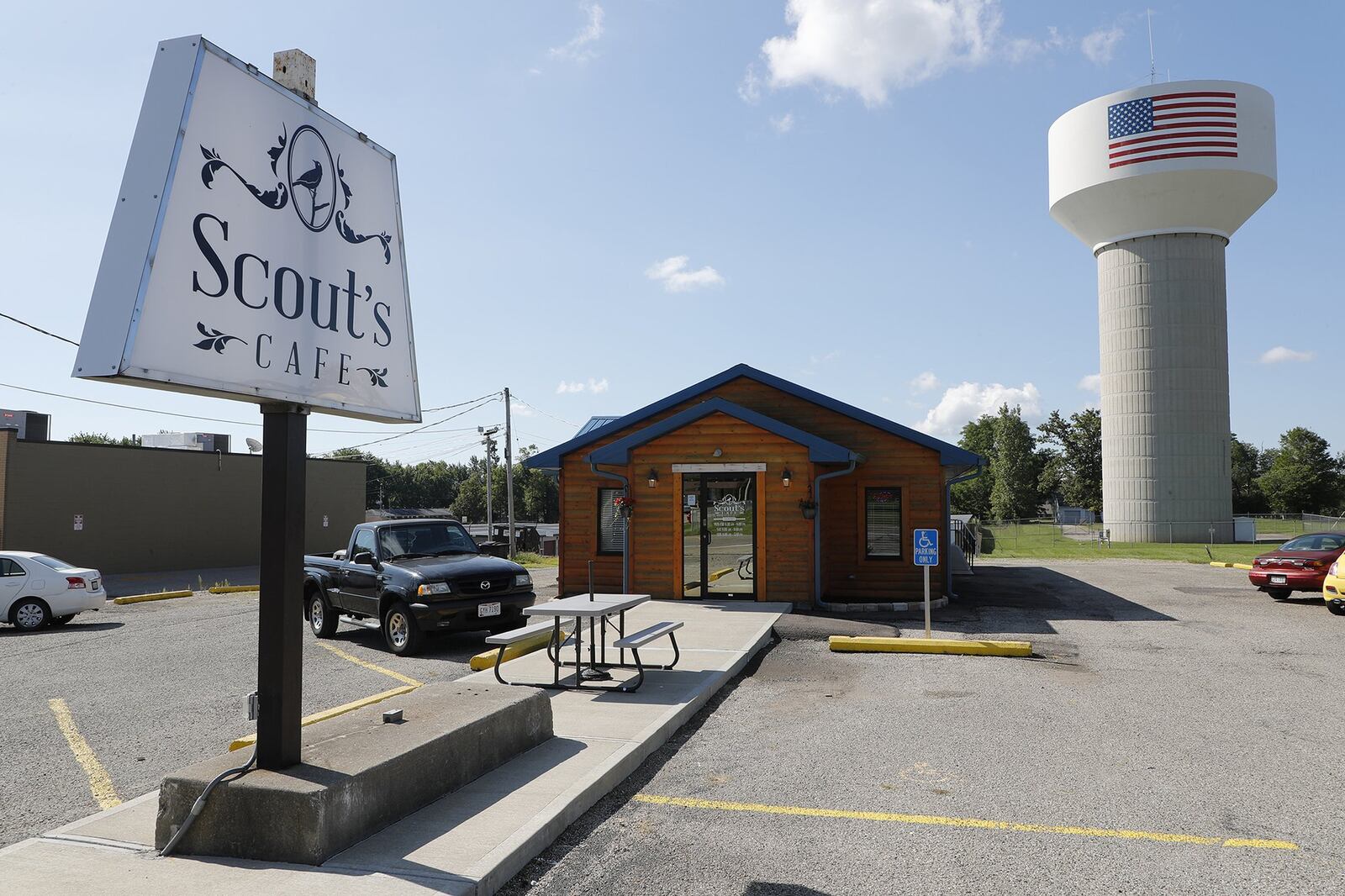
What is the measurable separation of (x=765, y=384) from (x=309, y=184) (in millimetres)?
14411

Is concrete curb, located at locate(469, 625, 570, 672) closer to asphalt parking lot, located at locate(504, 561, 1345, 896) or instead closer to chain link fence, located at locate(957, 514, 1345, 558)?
asphalt parking lot, located at locate(504, 561, 1345, 896)

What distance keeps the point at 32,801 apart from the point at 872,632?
382 inches

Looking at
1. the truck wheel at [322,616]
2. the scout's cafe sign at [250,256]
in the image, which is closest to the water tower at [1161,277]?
the truck wheel at [322,616]

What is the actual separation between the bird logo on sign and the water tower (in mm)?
47181

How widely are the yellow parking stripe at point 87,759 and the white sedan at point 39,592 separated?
26.6 feet

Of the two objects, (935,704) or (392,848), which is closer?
(392,848)

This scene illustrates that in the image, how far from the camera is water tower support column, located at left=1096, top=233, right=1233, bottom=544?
46.9 m

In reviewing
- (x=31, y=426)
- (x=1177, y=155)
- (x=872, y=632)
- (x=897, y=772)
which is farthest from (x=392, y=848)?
(x=1177, y=155)

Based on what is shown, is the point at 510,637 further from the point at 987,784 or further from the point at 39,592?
the point at 39,592

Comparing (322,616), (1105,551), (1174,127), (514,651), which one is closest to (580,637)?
(514,651)

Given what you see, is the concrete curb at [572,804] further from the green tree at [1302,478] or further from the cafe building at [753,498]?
the green tree at [1302,478]

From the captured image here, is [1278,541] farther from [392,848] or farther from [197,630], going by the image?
[392,848]

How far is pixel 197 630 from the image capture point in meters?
15.0

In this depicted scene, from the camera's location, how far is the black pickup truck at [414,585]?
38.3 ft
